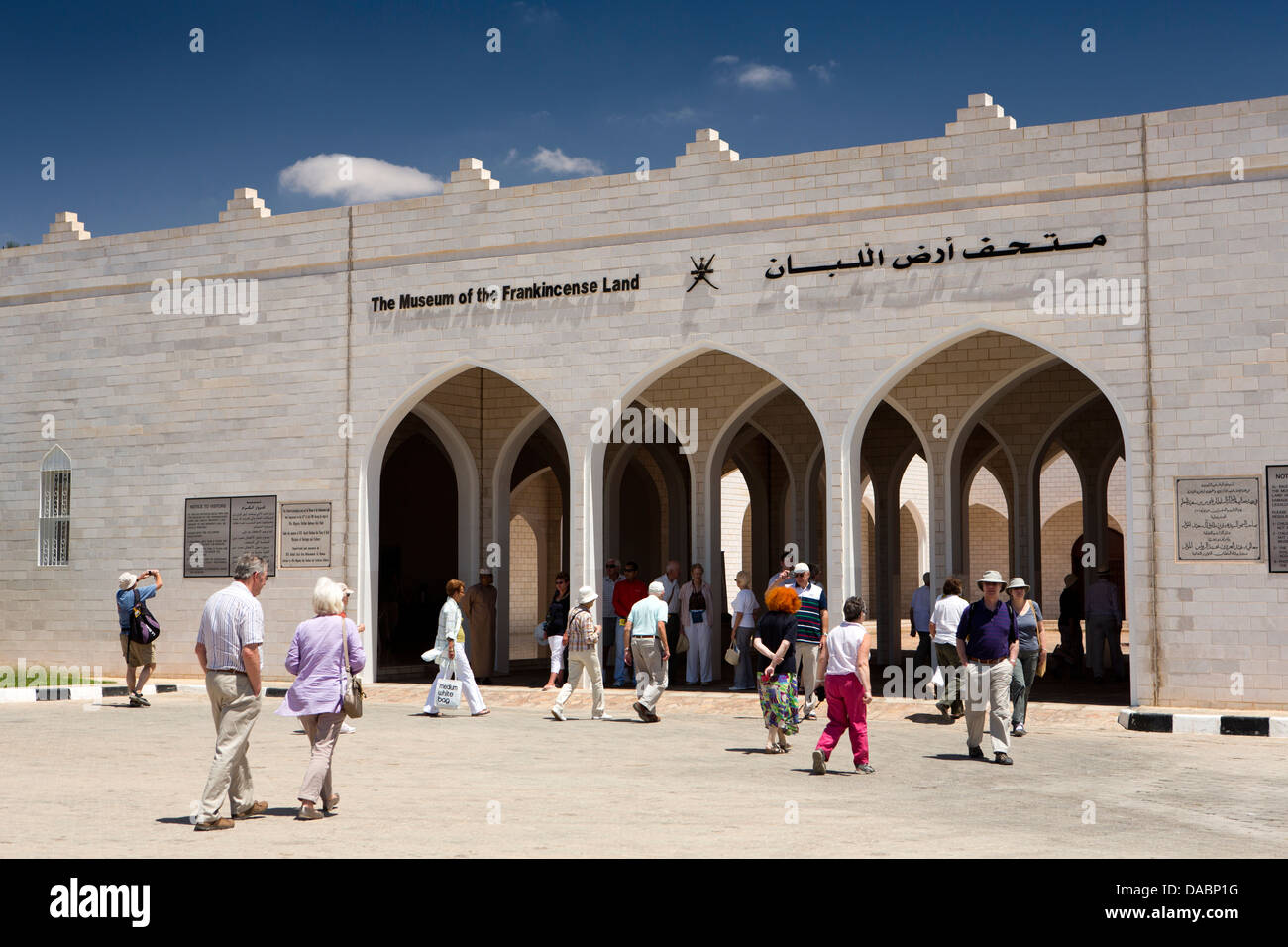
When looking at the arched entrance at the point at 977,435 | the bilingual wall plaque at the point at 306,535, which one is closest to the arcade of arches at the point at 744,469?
the arched entrance at the point at 977,435

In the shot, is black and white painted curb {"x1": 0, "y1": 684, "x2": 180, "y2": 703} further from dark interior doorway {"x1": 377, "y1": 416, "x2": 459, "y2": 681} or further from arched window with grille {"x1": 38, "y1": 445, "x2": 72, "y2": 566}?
dark interior doorway {"x1": 377, "y1": 416, "x2": 459, "y2": 681}

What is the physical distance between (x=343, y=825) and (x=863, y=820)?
2.57 m

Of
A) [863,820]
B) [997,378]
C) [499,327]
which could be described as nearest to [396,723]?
[499,327]

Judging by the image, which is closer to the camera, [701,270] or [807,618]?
[807,618]

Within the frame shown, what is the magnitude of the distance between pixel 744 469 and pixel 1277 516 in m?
10.7

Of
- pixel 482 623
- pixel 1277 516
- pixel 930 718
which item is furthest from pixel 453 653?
pixel 1277 516

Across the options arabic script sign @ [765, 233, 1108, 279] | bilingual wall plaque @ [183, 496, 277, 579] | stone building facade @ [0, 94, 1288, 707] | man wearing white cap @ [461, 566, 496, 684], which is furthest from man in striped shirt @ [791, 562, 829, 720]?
bilingual wall plaque @ [183, 496, 277, 579]

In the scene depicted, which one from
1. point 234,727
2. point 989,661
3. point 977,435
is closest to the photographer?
point 234,727

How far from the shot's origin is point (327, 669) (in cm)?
703

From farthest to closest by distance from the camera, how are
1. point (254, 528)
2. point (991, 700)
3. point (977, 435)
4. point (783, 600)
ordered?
point (977, 435) → point (254, 528) → point (783, 600) → point (991, 700)

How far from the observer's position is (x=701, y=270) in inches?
554

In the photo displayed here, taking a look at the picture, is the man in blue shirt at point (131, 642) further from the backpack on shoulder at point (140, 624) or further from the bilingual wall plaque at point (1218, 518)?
the bilingual wall plaque at point (1218, 518)

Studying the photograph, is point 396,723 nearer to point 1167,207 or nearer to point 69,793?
point 69,793

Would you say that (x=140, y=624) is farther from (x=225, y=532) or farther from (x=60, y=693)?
(x=225, y=532)
